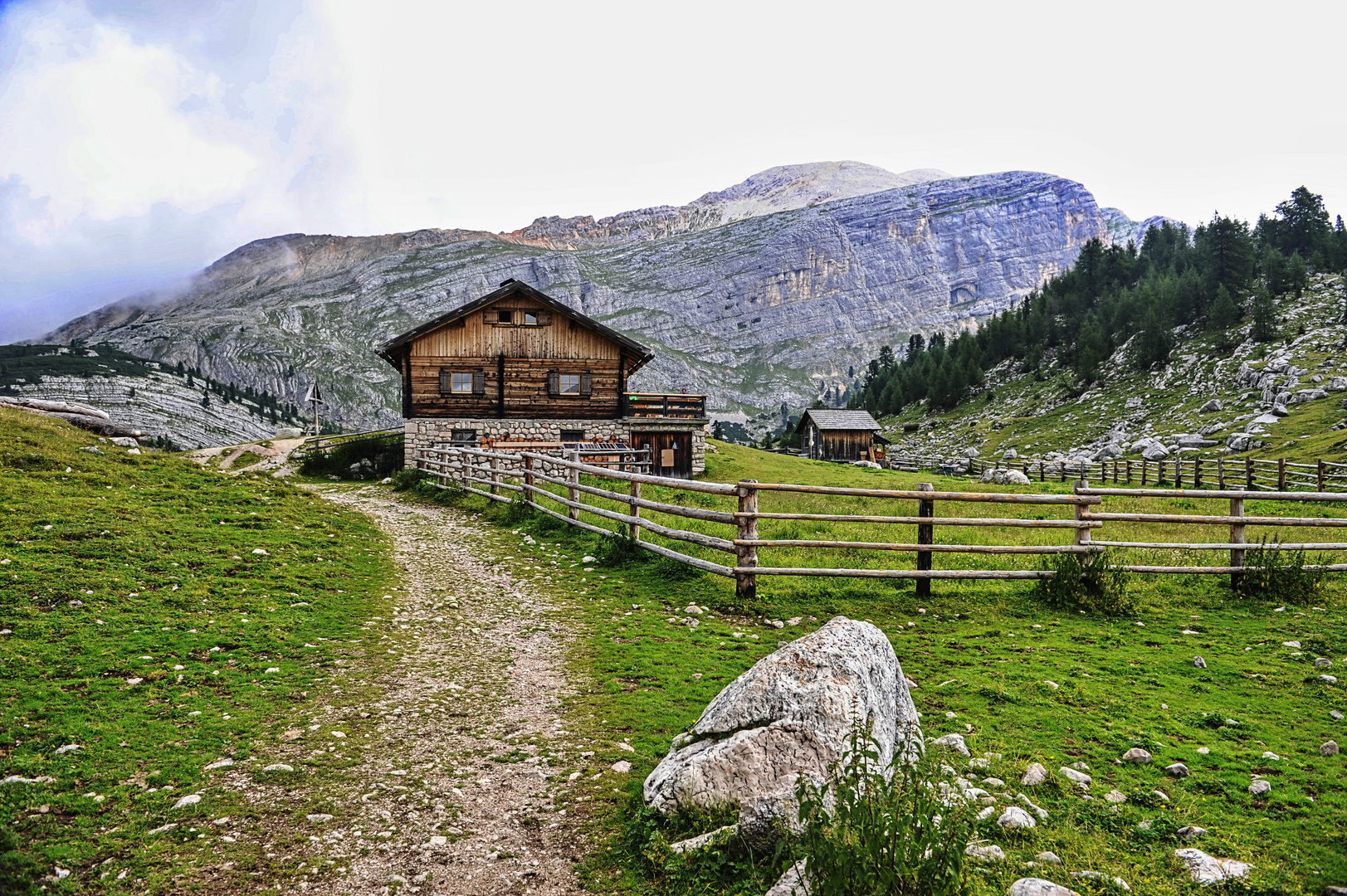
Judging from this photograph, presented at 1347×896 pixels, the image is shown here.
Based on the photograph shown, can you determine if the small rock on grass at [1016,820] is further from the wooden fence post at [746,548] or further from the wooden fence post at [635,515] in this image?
the wooden fence post at [635,515]

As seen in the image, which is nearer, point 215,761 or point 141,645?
point 215,761

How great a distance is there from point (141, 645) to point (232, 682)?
159cm

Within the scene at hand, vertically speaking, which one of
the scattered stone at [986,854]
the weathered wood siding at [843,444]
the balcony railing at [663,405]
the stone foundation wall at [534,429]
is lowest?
the weathered wood siding at [843,444]

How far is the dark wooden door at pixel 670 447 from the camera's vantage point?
43.0m

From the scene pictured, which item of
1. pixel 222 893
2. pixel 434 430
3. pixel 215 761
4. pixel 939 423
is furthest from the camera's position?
pixel 939 423

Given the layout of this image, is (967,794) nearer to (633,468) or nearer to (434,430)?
(633,468)

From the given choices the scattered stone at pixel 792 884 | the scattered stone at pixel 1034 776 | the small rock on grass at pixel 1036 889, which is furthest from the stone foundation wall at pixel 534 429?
the small rock on grass at pixel 1036 889

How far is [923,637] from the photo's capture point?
9.59 metres

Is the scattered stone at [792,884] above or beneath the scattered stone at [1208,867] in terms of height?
above

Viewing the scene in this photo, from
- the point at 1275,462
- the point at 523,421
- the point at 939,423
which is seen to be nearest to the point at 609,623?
the point at 523,421

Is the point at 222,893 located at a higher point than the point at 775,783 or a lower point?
lower

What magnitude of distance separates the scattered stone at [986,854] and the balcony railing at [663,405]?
38.0 m

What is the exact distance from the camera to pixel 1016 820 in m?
4.75

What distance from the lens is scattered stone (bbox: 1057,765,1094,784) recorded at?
547 centimetres
